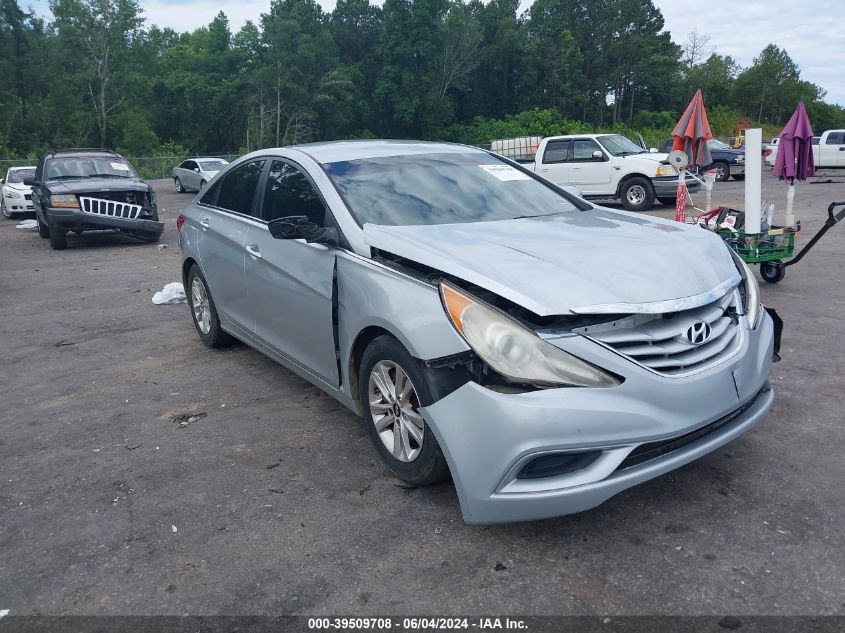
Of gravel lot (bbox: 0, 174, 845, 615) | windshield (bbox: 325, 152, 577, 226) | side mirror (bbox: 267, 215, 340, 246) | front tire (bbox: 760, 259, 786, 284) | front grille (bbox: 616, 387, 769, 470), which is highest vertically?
windshield (bbox: 325, 152, 577, 226)

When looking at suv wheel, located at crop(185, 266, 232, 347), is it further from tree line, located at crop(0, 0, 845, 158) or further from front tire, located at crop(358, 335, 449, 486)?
tree line, located at crop(0, 0, 845, 158)

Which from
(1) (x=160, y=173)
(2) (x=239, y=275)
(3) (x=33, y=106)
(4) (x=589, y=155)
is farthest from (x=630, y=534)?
(3) (x=33, y=106)

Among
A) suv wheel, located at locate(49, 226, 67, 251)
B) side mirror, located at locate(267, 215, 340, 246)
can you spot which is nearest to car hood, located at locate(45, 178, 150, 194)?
suv wheel, located at locate(49, 226, 67, 251)

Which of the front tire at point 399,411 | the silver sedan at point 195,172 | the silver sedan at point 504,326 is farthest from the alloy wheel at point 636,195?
the silver sedan at point 195,172

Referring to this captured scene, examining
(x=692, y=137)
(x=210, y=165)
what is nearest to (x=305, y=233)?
(x=692, y=137)

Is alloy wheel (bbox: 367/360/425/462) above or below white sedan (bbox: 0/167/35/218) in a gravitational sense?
below

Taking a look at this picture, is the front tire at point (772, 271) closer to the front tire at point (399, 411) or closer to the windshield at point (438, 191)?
the windshield at point (438, 191)

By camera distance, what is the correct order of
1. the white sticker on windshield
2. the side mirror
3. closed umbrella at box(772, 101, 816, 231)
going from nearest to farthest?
the side mirror
the white sticker on windshield
closed umbrella at box(772, 101, 816, 231)

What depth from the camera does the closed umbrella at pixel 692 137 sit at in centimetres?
989

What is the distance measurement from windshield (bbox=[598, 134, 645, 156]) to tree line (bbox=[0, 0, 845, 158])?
42.7 metres

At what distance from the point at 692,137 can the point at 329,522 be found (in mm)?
8513

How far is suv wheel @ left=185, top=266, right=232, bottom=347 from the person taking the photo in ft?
19.4

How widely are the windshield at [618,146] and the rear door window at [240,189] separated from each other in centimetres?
1347

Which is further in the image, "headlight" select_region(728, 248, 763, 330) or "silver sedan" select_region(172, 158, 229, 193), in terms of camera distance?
"silver sedan" select_region(172, 158, 229, 193)
